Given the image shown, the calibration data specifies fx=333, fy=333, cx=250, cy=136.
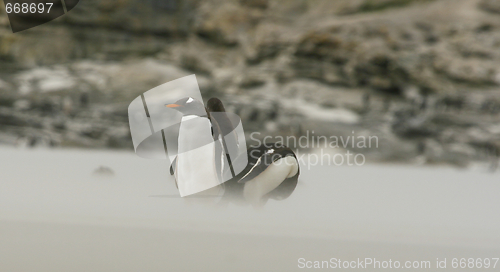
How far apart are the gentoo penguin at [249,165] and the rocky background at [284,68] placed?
1.19 m

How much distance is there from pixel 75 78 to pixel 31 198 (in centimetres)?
148

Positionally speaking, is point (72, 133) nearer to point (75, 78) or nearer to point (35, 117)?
point (35, 117)

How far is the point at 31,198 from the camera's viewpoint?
40cm

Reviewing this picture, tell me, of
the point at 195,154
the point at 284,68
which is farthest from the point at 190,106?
the point at 284,68

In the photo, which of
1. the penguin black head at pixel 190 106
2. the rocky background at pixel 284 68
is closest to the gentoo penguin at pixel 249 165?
the penguin black head at pixel 190 106

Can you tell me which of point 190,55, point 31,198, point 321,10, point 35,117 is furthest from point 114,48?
point 31,198

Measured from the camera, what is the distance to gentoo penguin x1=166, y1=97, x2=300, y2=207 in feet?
1.04

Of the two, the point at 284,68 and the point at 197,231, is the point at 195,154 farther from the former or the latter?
the point at 284,68

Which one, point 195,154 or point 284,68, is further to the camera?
point 284,68

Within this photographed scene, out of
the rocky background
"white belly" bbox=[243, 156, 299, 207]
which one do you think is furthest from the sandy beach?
the rocky background

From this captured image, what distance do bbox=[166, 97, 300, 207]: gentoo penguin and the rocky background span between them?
119 centimetres

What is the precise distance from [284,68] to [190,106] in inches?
56.5

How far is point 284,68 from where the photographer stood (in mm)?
1707

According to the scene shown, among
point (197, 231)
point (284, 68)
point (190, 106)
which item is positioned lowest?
point (197, 231)
